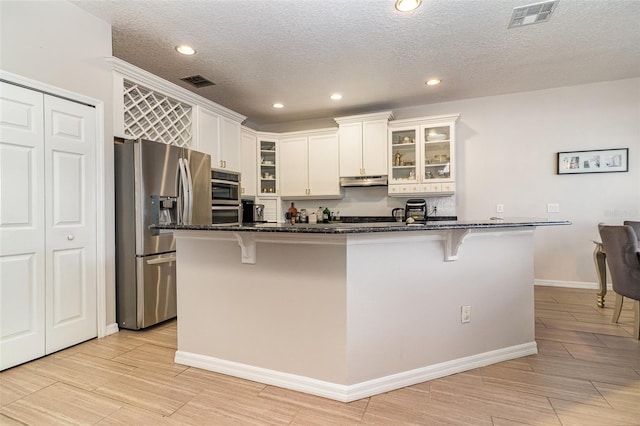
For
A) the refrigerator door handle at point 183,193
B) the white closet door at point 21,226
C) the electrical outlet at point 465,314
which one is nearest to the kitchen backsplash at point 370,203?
the refrigerator door handle at point 183,193

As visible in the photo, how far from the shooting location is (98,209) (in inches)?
100

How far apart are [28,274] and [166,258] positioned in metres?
0.96

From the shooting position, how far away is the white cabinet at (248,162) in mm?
4680

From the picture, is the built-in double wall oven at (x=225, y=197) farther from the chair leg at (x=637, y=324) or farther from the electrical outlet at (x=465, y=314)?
the chair leg at (x=637, y=324)

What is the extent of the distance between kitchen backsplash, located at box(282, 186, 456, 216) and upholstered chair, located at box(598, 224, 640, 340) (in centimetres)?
203

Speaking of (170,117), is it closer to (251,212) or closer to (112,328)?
(251,212)

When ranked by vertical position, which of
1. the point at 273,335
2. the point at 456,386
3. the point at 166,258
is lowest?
the point at 456,386

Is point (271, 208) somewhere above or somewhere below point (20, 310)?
above

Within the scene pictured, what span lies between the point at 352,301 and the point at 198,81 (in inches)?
132

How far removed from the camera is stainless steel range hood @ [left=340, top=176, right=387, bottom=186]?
4.57m

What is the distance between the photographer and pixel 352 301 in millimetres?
1719

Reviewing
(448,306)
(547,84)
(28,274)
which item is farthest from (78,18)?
(547,84)

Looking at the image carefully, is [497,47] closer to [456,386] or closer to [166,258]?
[456,386]

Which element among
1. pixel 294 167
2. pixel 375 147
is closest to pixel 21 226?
pixel 294 167
